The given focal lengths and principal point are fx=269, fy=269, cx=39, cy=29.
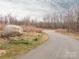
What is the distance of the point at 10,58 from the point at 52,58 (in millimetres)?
2601

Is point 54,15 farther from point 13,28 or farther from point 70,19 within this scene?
point 13,28

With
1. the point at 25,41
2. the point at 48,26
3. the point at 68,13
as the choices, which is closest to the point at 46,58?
the point at 25,41

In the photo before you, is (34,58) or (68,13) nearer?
(34,58)

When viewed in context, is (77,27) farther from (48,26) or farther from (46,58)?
(46,58)

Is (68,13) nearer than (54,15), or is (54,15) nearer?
(68,13)

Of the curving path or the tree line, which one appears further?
the tree line

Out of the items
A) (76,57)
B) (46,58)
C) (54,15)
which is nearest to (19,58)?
(46,58)

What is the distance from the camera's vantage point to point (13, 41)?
27.5m

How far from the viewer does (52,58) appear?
54.9 feet

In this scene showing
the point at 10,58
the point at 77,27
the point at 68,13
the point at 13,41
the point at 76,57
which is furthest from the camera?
the point at 68,13

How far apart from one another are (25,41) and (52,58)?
11.2 metres

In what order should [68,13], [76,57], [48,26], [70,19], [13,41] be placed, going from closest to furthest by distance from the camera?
[76,57] < [13,41] < [70,19] < [68,13] < [48,26]

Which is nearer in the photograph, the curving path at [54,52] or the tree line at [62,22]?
the curving path at [54,52]

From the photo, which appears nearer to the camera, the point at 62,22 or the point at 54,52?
the point at 54,52
